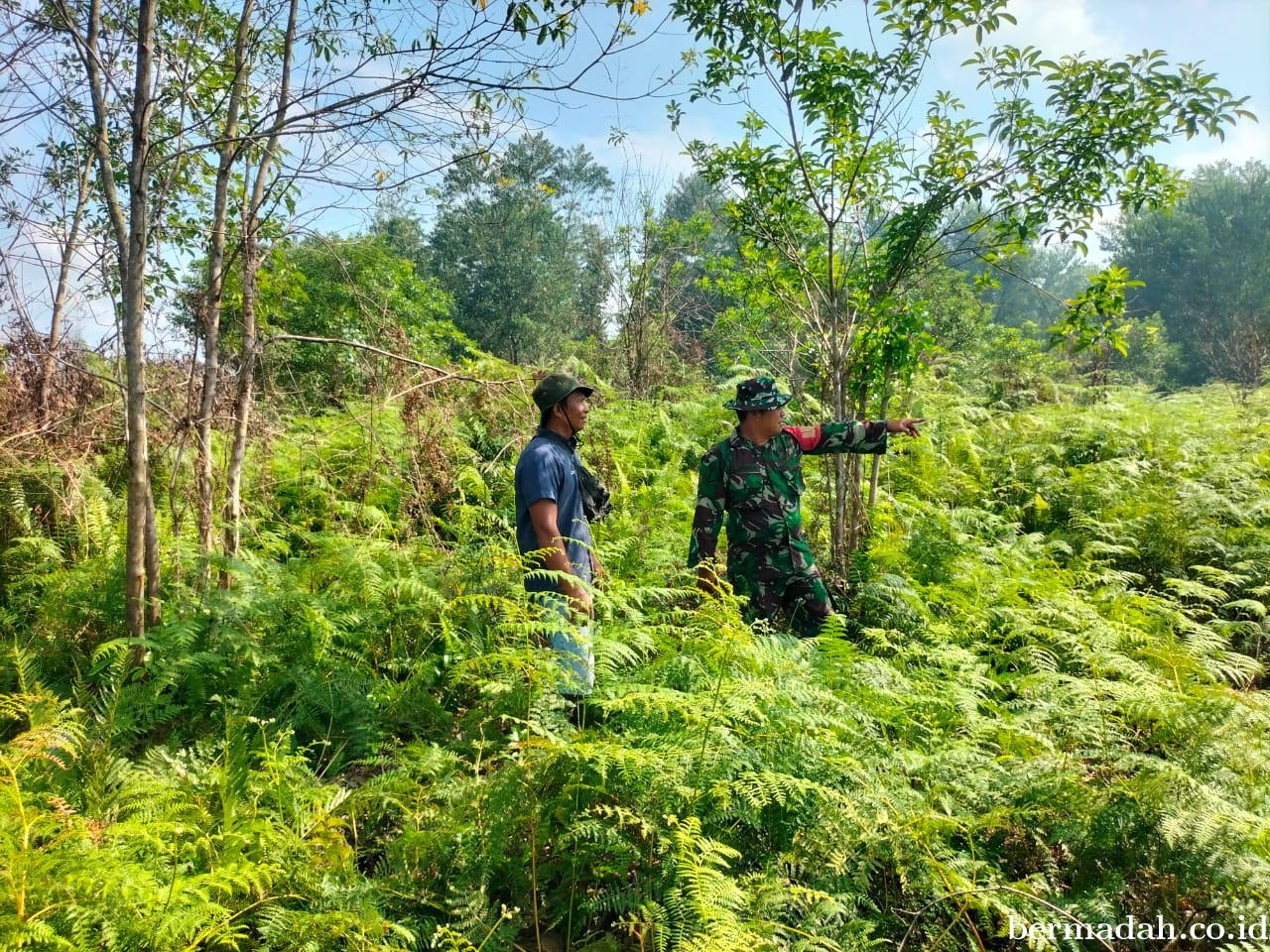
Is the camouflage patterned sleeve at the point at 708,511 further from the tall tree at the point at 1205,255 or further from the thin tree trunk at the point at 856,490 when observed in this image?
the tall tree at the point at 1205,255

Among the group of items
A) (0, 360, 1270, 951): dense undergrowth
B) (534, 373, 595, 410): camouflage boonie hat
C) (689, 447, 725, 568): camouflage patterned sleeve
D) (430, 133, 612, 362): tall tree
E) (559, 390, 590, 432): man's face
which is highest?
(430, 133, 612, 362): tall tree

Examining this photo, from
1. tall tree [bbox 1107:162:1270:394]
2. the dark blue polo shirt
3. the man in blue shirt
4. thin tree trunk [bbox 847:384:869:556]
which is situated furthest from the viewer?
tall tree [bbox 1107:162:1270:394]

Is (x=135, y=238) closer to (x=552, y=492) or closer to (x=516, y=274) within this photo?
(x=552, y=492)

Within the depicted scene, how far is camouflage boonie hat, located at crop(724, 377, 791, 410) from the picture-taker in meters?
4.51

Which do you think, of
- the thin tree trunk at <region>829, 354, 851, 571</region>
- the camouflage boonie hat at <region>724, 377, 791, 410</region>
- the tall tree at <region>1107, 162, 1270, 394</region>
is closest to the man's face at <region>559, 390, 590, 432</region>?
the camouflage boonie hat at <region>724, 377, 791, 410</region>

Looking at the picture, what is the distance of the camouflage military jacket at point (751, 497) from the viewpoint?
4691 millimetres

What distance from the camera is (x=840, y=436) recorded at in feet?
16.1

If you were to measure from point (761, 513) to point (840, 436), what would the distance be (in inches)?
32.8

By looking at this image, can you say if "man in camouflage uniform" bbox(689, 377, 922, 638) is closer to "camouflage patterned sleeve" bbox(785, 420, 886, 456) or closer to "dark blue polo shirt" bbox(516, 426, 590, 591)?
"camouflage patterned sleeve" bbox(785, 420, 886, 456)

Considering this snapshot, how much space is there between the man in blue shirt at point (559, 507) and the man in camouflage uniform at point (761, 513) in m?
1.14

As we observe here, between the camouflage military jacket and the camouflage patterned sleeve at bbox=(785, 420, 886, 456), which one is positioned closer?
the camouflage military jacket

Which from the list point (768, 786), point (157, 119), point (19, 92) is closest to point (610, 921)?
point (768, 786)

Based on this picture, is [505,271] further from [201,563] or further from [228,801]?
[228,801]

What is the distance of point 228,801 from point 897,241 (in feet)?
19.5
